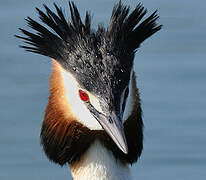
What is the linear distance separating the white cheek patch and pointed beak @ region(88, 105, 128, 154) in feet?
0.80

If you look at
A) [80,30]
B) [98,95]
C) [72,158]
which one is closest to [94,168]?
[72,158]

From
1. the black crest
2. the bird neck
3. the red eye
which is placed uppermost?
the black crest

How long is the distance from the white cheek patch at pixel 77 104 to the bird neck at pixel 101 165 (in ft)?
0.65

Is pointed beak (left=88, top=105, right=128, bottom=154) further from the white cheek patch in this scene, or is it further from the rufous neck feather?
the rufous neck feather

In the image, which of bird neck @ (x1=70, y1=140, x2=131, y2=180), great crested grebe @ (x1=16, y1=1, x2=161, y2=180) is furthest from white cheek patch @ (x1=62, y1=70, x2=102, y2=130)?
bird neck @ (x1=70, y1=140, x2=131, y2=180)

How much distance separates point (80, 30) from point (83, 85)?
0.59 meters

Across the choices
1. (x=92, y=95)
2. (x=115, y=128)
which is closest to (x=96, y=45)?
(x=92, y=95)

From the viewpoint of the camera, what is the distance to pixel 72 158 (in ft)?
27.1

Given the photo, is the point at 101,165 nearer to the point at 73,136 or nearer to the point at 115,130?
the point at 73,136

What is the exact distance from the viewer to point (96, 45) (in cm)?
799

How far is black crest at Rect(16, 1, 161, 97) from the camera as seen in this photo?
780cm

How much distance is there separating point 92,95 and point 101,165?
734 millimetres

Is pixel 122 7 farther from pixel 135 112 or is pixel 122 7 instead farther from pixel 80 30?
pixel 135 112

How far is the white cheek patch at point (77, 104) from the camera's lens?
8047mm
